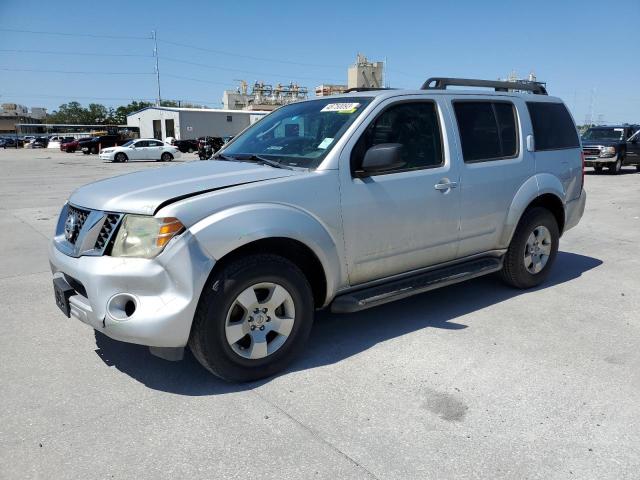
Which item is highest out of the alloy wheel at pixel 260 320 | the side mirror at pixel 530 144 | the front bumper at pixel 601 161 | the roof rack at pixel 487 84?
the roof rack at pixel 487 84

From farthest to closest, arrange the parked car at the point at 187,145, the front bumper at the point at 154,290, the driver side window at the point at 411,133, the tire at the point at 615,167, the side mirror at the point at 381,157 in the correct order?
the parked car at the point at 187,145, the tire at the point at 615,167, the driver side window at the point at 411,133, the side mirror at the point at 381,157, the front bumper at the point at 154,290

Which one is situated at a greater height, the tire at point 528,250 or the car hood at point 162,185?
the car hood at point 162,185

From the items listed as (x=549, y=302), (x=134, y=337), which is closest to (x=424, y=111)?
(x=549, y=302)

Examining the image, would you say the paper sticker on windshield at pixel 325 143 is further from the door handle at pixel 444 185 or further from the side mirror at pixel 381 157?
the door handle at pixel 444 185

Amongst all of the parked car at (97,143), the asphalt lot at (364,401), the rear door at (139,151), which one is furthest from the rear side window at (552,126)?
the parked car at (97,143)

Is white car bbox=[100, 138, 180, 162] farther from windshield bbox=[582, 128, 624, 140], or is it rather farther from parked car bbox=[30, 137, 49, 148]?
parked car bbox=[30, 137, 49, 148]

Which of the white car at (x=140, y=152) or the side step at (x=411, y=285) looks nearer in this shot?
the side step at (x=411, y=285)

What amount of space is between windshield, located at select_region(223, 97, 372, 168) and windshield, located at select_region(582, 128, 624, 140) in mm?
19680

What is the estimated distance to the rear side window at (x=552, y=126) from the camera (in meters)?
5.10

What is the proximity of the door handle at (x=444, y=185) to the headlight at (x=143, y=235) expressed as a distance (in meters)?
2.08

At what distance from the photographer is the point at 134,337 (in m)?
2.99

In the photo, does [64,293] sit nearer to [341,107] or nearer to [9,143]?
[341,107]

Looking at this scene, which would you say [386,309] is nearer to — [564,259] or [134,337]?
[134,337]

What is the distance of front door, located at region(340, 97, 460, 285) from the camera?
3.68m
